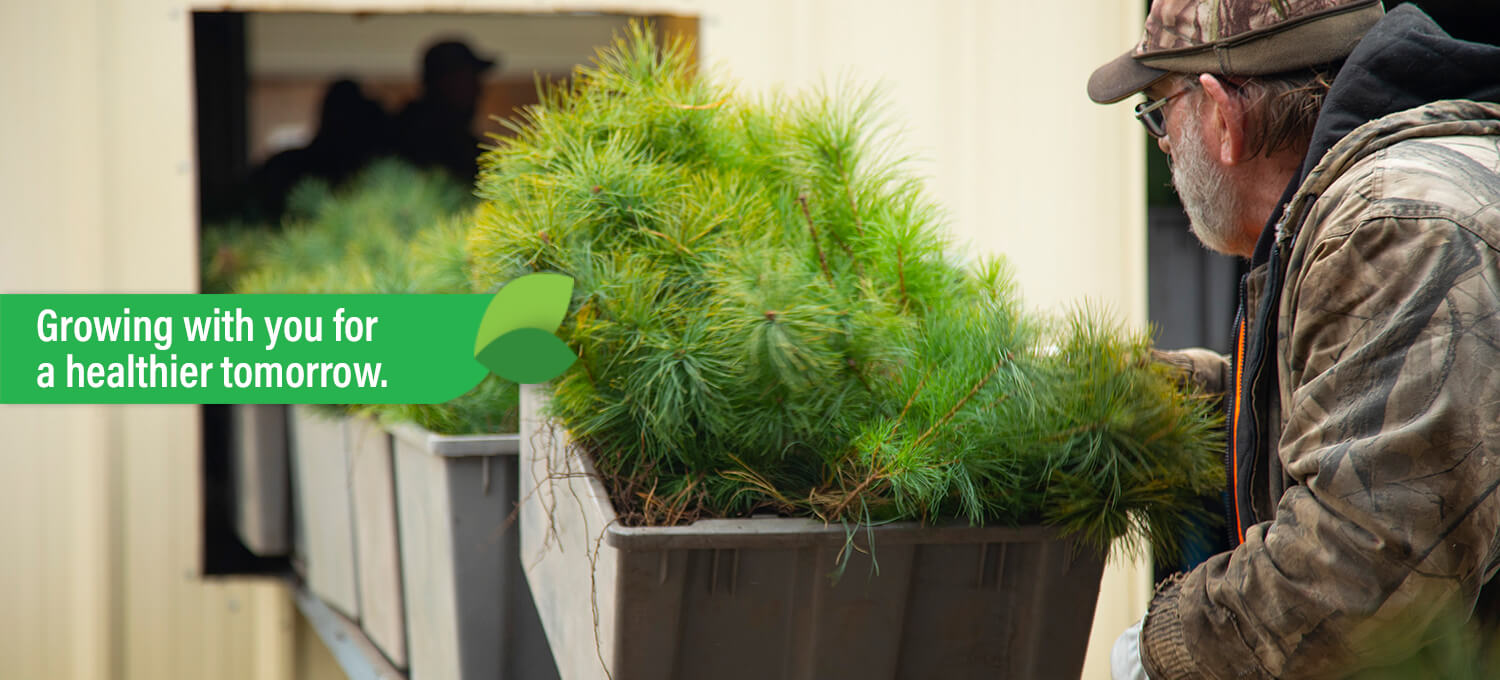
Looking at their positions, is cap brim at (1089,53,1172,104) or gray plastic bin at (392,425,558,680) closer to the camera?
cap brim at (1089,53,1172,104)

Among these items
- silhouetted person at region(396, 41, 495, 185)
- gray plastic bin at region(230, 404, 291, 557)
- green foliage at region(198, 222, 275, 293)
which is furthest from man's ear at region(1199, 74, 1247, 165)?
silhouetted person at region(396, 41, 495, 185)

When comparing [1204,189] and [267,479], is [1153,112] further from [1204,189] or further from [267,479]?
[267,479]

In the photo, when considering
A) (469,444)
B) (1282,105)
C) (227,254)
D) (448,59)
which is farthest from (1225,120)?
(448,59)

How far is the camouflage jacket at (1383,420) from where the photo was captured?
0.76 m

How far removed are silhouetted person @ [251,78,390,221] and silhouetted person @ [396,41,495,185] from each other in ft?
0.24

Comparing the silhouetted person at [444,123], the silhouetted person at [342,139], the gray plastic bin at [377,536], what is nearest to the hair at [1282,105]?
the gray plastic bin at [377,536]

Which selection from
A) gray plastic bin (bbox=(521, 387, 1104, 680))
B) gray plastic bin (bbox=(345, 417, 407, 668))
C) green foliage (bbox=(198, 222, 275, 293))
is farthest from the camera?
green foliage (bbox=(198, 222, 275, 293))

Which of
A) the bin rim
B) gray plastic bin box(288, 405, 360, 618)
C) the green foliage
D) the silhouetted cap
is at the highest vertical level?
the silhouetted cap

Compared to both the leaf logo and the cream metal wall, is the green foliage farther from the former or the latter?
the leaf logo

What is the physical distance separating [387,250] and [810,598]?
5.47 feet

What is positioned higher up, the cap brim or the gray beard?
the cap brim

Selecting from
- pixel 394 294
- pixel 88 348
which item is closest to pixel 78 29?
pixel 88 348

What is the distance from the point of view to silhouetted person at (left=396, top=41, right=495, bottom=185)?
11.2 feet

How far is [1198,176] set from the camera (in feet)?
3.72
